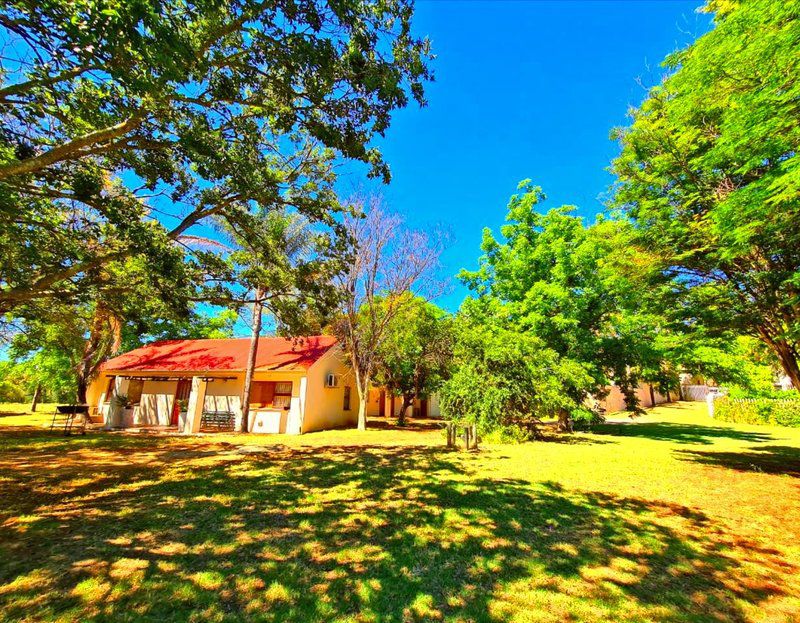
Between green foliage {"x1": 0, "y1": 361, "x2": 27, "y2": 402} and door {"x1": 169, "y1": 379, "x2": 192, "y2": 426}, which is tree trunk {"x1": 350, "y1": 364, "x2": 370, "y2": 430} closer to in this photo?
door {"x1": 169, "y1": 379, "x2": 192, "y2": 426}

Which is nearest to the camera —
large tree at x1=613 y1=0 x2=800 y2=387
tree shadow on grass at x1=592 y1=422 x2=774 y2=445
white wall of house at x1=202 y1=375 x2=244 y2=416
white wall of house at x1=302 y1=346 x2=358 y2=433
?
large tree at x1=613 y1=0 x2=800 y2=387

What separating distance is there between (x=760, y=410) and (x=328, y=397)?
81.2 ft

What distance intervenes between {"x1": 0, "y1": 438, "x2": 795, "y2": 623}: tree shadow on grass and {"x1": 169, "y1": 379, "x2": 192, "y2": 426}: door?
1460 cm

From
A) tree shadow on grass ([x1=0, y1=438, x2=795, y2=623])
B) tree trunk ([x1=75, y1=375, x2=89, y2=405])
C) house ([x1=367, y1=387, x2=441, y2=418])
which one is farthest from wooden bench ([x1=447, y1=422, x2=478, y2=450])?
tree trunk ([x1=75, y1=375, x2=89, y2=405])

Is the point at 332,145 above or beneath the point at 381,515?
above

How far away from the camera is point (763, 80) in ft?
18.6

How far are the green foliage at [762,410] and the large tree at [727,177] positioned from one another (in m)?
15.4

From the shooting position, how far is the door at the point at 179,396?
20797mm

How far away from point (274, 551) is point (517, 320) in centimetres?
1572

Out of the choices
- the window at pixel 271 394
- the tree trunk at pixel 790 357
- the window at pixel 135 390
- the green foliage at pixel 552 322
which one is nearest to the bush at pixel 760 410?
the green foliage at pixel 552 322

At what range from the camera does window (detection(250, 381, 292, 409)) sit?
20141mm

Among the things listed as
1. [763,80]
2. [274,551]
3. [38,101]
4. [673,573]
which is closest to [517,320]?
[763,80]

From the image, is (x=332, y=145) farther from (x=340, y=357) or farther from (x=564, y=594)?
(x=340, y=357)

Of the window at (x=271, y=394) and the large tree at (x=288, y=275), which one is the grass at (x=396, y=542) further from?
the window at (x=271, y=394)
